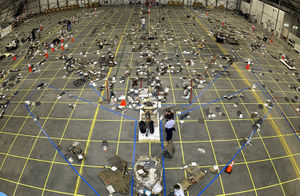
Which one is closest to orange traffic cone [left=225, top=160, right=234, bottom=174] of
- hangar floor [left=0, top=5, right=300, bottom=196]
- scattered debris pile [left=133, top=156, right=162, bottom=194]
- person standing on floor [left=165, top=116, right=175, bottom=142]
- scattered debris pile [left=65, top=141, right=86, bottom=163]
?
hangar floor [left=0, top=5, right=300, bottom=196]

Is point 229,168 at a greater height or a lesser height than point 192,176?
greater

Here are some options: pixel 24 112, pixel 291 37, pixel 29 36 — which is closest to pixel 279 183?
pixel 24 112

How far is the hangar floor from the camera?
9.11m

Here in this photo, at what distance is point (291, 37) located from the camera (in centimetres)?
2355

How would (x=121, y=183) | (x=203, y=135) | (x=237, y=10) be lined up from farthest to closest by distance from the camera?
(x=237, y=10), (x=203, y=135), (x=121, y=183)

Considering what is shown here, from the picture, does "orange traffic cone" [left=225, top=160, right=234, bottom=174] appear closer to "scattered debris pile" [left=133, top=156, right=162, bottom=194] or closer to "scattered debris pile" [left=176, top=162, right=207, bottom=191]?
"scattered debris pile" [left=176, top=162, right=207, bottom=191]

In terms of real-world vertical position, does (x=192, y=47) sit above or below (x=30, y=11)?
below

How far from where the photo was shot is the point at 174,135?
1138 cm

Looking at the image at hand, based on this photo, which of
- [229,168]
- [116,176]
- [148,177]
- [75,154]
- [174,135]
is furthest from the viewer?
[174,135]

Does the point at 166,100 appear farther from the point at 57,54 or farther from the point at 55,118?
the point at 57,54

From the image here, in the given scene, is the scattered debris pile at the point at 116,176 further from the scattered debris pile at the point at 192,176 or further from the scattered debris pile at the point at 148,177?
the scattered debris pile at the point at 192,176

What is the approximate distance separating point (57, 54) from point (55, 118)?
10.8 metres

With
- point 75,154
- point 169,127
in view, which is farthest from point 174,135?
point 75,154

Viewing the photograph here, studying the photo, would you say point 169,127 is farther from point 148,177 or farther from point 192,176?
point 148,177
